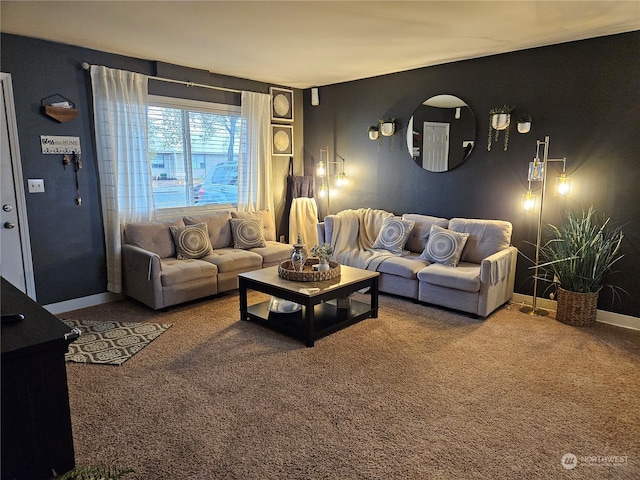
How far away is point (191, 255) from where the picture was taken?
450 centimetres

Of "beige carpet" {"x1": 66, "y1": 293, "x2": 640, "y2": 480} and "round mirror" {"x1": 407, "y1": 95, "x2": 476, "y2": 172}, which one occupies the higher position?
"round mirror" {"x1": 407, "y1": 95, "x2": 476, "y2": 172}

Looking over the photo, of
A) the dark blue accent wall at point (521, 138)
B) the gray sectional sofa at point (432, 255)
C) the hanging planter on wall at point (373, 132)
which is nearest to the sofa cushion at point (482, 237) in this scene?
the gray sectional sofa at point (432, 255)

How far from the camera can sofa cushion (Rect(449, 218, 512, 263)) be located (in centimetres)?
420

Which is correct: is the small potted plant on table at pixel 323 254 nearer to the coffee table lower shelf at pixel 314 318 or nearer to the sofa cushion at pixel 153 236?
the coffee table lower shelf at pixel 314 318

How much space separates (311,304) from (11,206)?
9.28 ft

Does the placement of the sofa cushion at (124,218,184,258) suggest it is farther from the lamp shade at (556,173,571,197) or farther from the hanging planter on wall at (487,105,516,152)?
the lamp shade at (556,173,571,197)

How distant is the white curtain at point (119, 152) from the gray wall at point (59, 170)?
94mm

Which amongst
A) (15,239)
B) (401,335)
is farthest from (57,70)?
(401,335)

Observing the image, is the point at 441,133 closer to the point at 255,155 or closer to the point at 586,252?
the point at 586,252

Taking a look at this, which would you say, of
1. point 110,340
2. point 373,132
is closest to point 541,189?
point 373,132

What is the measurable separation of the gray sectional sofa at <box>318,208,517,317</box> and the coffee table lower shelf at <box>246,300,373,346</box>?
65 cm

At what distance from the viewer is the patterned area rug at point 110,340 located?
311 cm

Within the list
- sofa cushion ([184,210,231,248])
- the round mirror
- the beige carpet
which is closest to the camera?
the beige carpet

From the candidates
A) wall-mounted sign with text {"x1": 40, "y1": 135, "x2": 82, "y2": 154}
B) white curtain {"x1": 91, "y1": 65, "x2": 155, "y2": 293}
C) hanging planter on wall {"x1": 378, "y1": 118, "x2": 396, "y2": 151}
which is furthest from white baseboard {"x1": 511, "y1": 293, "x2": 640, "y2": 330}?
wall-mounted sign with text {"x1": 40, "y1": 135, "x2": 82, "y2": 154}
